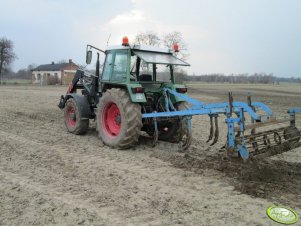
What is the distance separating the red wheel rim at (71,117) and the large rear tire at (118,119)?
4.69 ft

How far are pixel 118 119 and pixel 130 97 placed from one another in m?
0.70

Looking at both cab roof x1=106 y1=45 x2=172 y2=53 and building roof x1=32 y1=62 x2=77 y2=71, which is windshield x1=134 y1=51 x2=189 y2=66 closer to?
cab roof x1=106 y1=45 x2=172 y2=53

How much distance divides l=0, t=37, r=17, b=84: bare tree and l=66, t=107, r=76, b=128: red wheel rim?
187 ft

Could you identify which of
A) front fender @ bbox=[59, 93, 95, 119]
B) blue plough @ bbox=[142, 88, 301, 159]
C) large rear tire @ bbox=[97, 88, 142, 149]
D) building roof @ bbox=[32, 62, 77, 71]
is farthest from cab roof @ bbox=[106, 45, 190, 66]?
building roof @ bbox=[32, 62, 77, 71]

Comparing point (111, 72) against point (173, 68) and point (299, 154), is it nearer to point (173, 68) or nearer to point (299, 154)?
point (173, 68)

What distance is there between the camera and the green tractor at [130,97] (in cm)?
714

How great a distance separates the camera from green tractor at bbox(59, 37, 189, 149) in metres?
7.14

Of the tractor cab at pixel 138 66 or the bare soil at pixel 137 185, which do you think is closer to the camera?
the bare soil at pixel 137 185

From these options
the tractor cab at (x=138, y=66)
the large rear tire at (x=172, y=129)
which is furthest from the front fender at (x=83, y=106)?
the large rear tire at (x=172, y=129)

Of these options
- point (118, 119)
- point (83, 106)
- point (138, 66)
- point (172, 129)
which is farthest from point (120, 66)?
point (172, 129)

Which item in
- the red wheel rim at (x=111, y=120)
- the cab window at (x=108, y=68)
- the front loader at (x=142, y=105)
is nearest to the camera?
the front loader at (x=142, y=105)

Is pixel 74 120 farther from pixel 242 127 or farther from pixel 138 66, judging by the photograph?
pixel 242 127

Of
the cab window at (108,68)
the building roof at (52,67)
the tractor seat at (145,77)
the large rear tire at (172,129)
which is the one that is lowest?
the large rear tire at (172,129)

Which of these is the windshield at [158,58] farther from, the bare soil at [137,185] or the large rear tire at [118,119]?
the bare soil at [137,185]
